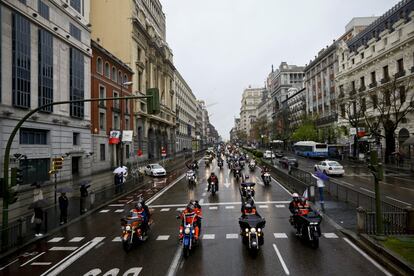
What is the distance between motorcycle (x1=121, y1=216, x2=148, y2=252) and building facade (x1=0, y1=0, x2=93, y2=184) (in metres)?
16.3

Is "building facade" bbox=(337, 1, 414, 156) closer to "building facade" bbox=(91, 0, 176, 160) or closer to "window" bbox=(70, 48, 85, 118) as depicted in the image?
"building facade" bbox=(91, 0, 176, 160)

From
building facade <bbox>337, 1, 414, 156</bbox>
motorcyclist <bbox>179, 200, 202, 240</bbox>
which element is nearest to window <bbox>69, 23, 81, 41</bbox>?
motorcyclist <bbox>179, 200, 202, 240</bbox>

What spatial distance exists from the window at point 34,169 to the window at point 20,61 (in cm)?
474

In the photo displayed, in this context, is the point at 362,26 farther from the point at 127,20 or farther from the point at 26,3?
the point at 26,3

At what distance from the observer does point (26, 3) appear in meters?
22.9

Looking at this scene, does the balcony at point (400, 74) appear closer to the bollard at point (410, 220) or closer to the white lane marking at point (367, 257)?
the bollard at point (410, 220)

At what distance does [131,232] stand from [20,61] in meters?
20.4

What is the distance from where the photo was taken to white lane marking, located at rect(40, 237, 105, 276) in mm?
8155

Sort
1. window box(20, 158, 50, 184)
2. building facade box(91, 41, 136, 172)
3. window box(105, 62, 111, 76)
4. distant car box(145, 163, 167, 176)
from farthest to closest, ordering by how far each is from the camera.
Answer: window box(105, 62, 111, 76), building facade box(91, 41, 136, 172), distant car box(145, 163, 167, 176), window box(20, 158, 50, 184)

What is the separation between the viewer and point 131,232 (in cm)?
948

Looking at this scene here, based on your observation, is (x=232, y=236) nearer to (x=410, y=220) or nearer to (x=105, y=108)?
(x=410, y=220)

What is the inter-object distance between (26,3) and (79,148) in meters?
14.6

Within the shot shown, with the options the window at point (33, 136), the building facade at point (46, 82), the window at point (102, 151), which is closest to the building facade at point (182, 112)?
the window at point (102, 151)

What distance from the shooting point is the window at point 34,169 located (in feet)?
74.7
